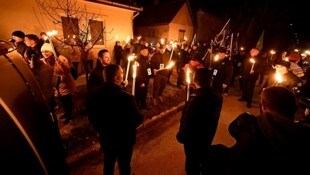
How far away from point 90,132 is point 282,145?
457 centimetres

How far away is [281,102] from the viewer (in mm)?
1753

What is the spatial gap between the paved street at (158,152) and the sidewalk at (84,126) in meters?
0.15

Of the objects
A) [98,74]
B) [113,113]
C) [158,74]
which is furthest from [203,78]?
[158,74]

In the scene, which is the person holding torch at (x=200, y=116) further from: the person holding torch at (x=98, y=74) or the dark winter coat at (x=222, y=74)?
the dark winter coat at (x=222, y=74)

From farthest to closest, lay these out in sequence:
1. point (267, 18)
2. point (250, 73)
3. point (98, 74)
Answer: point (267, 18)
point (250, 73)
point (98, 74)

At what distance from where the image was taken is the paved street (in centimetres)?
404

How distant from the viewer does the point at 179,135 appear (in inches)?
123

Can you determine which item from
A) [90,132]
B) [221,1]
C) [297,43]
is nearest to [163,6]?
[221,1]

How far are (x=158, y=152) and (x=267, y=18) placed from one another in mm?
24203

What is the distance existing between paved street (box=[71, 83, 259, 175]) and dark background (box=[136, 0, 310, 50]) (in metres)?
18.6

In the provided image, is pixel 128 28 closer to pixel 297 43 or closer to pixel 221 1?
pixel 221 1

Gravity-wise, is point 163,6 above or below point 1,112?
above

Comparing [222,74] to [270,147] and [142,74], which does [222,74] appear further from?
[270,147]

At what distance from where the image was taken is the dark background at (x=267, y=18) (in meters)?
22.7
